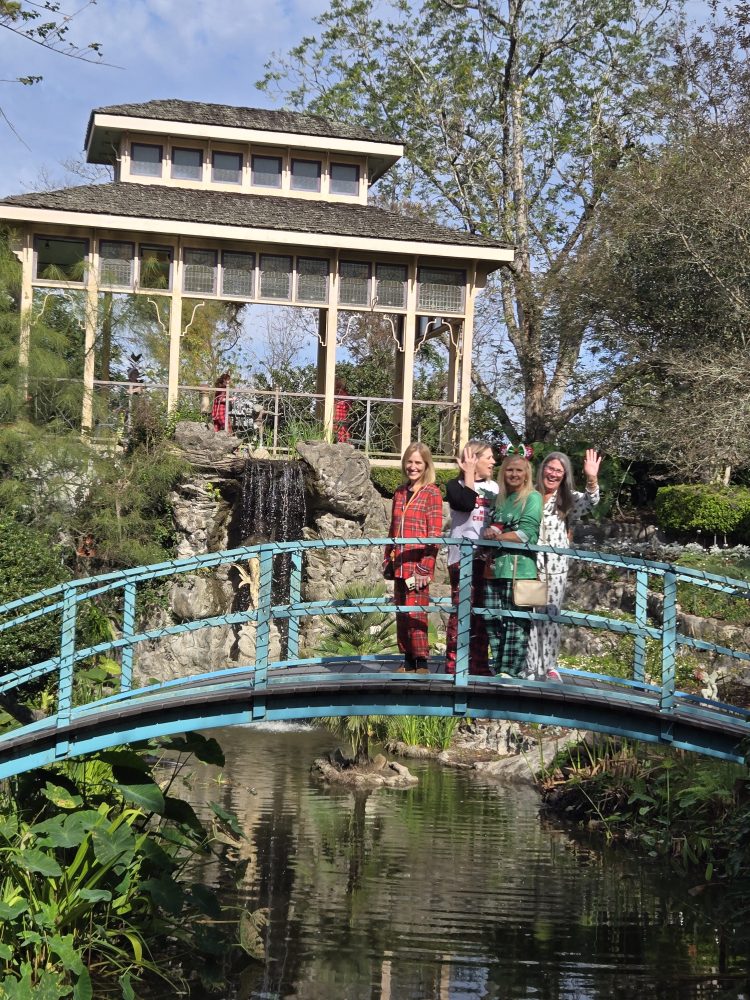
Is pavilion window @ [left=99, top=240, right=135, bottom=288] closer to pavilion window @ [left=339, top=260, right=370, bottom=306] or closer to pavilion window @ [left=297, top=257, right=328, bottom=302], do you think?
pavilion window @ [left=297, top=257, right=328, bottom=302]

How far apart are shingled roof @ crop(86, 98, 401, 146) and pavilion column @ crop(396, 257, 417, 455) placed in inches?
122

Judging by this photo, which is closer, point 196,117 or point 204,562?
point 204,562

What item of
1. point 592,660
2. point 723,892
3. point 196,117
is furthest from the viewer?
point 196,117

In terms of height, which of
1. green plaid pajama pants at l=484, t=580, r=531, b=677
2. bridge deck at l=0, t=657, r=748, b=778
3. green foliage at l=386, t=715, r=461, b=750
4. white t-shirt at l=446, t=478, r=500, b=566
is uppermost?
white t-shirt at l=446, t=478, r=500, b=566

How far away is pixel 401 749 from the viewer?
13.5 m

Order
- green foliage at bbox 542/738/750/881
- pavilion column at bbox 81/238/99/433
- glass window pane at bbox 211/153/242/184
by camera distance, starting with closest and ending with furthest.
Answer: green foliage at bbox 542/738/750/881
pavilion column at bbox 81/238/99/433
glass window pane at bbox 211/153/242/184

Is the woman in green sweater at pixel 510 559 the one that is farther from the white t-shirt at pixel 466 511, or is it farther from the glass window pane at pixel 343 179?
the glass window pane at pixel 343 179

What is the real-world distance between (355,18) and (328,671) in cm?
2376

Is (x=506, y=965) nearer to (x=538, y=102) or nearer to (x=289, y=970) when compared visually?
(x=289, y=970)

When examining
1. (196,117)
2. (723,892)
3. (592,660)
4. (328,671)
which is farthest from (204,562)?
(196,117)

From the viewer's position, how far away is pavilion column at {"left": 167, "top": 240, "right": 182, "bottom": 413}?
65.3 feet

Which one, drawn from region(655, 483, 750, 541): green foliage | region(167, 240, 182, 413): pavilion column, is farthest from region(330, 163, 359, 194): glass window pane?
region(655, 483, 750, 541): green foliage

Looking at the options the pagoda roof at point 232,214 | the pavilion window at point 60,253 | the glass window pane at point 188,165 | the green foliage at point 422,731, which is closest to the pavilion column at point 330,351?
the pagoda roof at point 232,214

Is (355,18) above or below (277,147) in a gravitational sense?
above
